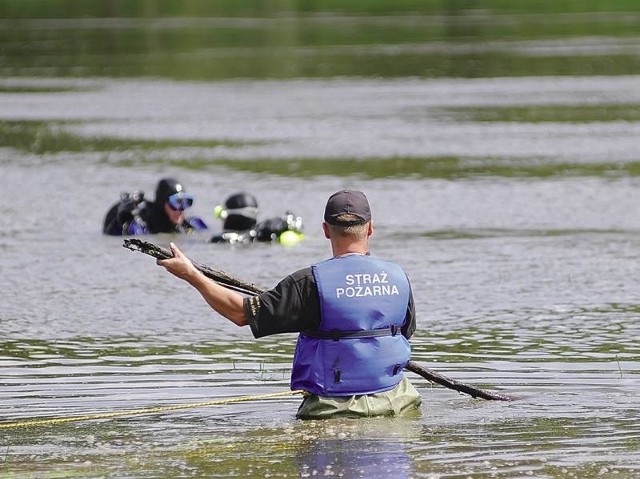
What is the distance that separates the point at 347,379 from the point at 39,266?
33.2ft

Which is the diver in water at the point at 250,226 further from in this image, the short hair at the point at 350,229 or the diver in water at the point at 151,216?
the short hair at the point at 350,229

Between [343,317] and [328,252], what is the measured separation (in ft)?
34.4

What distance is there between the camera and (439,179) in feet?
86.1

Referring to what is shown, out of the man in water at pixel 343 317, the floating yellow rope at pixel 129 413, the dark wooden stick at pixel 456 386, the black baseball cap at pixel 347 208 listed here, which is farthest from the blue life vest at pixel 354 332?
the dark wooden stick at pixel 456 386

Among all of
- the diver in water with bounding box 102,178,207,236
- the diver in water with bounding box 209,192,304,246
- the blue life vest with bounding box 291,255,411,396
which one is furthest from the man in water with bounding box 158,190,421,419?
the diver in water with bounding box 102,178,207,236

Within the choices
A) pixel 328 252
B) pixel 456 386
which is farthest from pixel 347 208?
pixel 328 252

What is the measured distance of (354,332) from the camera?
9.37 meters

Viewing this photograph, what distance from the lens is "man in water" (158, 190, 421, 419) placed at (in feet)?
29.9

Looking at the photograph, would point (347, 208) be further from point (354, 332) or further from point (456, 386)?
point (456, 386)

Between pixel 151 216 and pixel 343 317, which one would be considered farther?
pixel 151 216

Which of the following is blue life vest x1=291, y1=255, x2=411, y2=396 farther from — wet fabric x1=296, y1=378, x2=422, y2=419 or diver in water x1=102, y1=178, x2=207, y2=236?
diver in water x1=102, y1=178, x2=207, y2=236

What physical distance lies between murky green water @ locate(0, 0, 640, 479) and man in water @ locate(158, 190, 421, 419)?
0.65 feet

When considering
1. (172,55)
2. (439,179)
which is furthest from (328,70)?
(439,179)

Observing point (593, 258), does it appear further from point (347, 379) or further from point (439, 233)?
point (347, 379)
